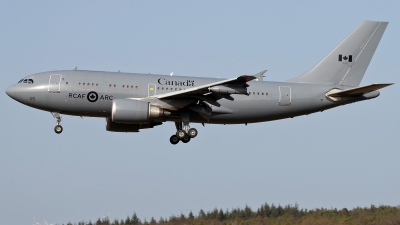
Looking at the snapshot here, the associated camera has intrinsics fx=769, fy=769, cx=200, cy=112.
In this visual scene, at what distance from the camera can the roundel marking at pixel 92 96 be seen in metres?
42.8

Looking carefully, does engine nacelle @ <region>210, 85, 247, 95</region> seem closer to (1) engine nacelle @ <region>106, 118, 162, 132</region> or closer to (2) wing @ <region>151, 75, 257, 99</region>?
(2) wing @ <region>151, 75, 257, 99</region>

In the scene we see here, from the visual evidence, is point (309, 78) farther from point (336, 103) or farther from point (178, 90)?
point (178, 90)

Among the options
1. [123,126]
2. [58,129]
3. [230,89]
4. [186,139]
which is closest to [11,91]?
A: [58,129]

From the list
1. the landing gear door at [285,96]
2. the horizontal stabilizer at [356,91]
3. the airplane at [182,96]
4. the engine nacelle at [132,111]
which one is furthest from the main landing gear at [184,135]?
the horizontal stabilizer at [356,91]

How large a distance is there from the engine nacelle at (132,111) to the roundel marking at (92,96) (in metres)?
1.20

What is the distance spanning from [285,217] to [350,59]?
11.1 metres

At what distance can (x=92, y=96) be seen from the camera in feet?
140

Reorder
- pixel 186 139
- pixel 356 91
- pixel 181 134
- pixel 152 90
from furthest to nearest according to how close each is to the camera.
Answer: pixel 186 139 < pixel 181 134 < pixel 356 91 < pixel 152 90

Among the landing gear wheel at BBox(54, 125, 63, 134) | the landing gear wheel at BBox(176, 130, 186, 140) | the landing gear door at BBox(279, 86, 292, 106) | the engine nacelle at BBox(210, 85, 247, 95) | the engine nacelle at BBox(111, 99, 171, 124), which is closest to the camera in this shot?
the engine nacelle at BBox(210, 85, 247, 95)

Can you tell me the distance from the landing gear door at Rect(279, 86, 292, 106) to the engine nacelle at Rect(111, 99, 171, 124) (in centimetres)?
733

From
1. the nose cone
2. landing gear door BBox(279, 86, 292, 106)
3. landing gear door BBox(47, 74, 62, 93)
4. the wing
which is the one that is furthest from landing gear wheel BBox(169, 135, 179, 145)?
the nose cone

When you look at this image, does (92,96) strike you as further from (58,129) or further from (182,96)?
(182,96)

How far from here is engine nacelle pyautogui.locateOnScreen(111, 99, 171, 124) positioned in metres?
42.1

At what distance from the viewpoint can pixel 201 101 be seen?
43719 millimetres
